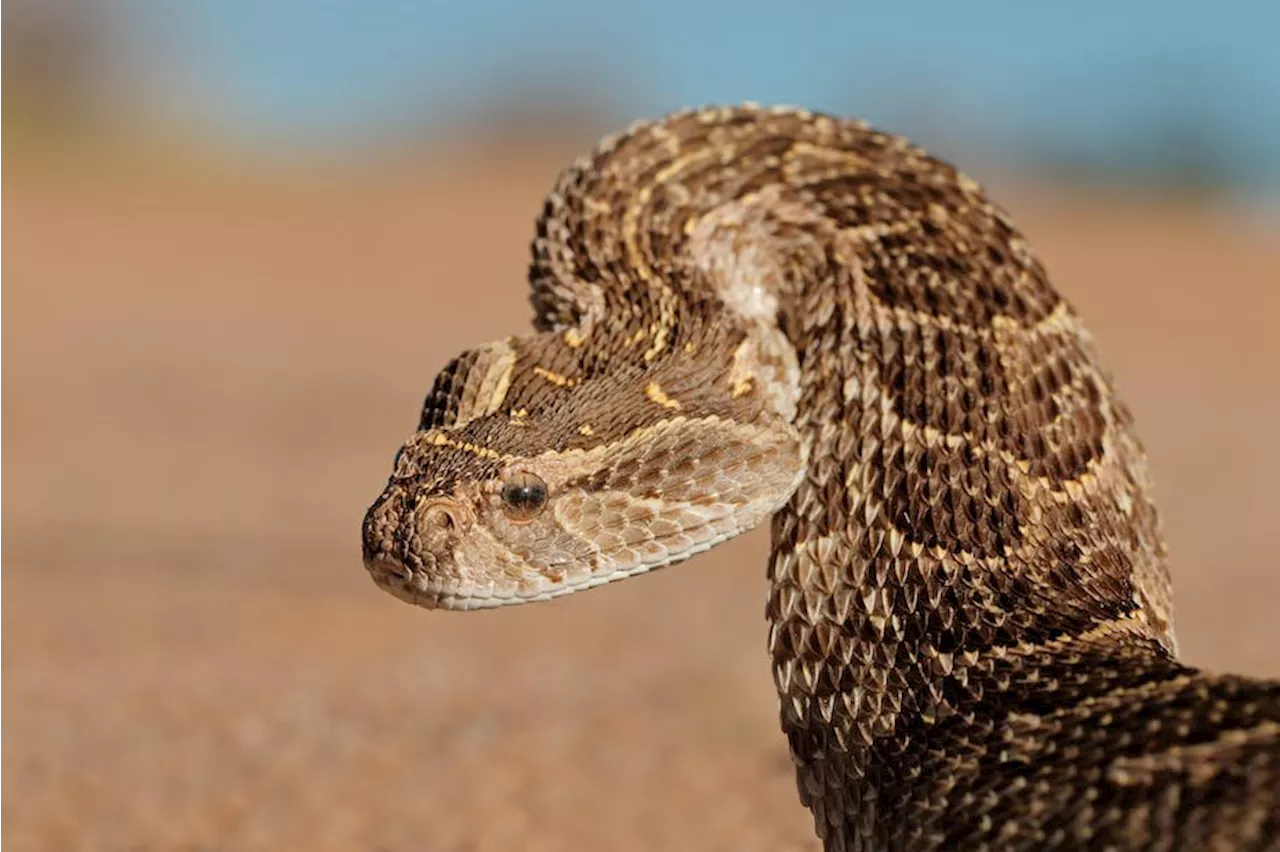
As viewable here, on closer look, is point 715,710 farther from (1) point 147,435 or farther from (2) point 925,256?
(1) point 147,435

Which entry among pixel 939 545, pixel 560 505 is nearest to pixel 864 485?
pixel 939 545

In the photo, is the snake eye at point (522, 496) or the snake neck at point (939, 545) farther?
the snake eye at point (522, 496)

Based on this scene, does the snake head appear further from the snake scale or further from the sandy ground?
the sandy ground

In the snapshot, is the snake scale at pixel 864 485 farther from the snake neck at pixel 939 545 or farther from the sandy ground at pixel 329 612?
the sandy ground at pixel 329 612

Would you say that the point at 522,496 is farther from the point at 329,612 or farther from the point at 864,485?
the point at 329,612

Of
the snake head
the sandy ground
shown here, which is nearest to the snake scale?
the snake head

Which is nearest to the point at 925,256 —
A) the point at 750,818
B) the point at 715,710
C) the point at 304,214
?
the point at 750,818

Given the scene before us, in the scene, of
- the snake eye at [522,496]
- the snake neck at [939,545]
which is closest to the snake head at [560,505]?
the snake eye at [522,496]

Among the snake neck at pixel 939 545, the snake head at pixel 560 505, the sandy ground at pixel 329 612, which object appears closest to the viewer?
the snake neck at pixel 939 545

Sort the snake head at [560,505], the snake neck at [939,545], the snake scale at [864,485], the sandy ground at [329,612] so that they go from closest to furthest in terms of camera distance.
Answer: the snake scale at [864,485], the snake neck at [939,545], the snake head at [560,505], the sandy ground at [329,612]
